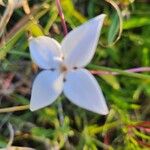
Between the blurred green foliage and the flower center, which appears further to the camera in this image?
the blurred green foliage

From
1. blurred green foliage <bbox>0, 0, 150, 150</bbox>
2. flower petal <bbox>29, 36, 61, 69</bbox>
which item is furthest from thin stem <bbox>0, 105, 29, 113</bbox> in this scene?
flower petal <bbox>29, 36, 61, 69</bbox>

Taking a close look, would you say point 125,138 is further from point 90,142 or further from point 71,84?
point 71,84

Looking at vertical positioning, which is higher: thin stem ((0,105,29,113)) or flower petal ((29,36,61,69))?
flower petal ((29,36,61,69))

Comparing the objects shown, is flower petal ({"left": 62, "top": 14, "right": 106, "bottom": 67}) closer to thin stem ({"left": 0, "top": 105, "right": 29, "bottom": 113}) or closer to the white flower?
the white flower

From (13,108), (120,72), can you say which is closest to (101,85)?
(120,72)

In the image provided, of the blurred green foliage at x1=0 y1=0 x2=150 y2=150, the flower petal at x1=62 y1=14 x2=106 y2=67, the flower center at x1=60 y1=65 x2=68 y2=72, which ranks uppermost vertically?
the flower petal at x1=62 y1=14 x2=106 y2=67

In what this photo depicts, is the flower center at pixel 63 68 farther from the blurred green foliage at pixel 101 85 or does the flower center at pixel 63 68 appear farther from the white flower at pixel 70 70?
the blurred green foliage at pixel 101 85

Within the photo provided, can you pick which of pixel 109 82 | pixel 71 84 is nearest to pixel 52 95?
pixel 71 84
